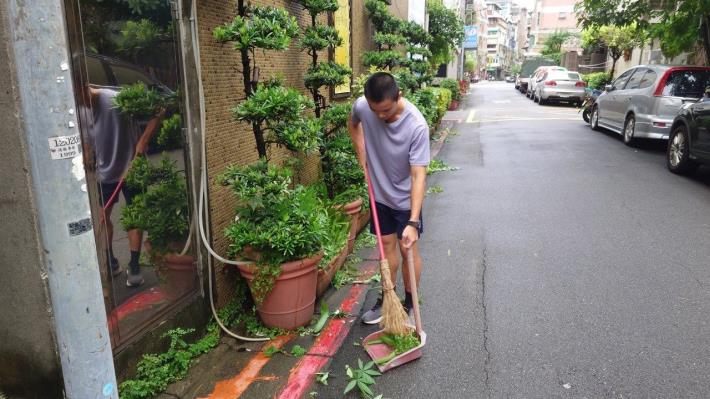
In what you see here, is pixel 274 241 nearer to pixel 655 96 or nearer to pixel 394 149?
pixel 394 149

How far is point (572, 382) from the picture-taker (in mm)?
3076

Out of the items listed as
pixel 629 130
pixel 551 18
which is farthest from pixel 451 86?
pixel 551 18

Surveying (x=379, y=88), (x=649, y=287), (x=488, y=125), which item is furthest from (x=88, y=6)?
(x=488, y=125)

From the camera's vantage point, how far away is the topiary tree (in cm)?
344

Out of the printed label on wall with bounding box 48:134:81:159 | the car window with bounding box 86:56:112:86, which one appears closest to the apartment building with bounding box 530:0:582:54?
the car window with bounding box 86:56:112:86

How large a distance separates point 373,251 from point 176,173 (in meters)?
2.63

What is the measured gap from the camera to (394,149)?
3426mm

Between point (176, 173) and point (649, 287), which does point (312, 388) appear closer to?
point (176, 173)

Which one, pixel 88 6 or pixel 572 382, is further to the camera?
pixel 572 382

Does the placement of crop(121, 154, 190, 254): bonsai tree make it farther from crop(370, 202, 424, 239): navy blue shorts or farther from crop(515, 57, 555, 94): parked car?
crop(515, 57, 555, 94): parked car

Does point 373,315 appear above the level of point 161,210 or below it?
below

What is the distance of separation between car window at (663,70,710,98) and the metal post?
34.3 feet

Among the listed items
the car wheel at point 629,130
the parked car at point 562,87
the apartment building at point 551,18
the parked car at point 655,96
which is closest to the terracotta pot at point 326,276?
the parked car at point 655,96

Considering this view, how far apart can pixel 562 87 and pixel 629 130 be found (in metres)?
11.4
